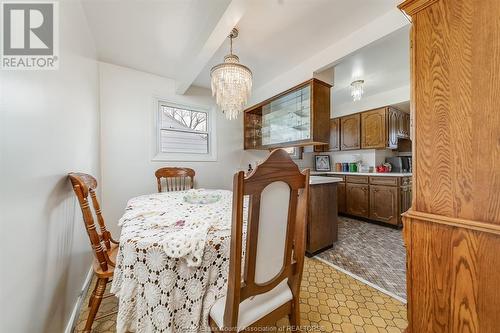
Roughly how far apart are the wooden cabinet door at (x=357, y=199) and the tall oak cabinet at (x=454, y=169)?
9.31 feet

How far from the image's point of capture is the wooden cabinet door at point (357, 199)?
3480 mm

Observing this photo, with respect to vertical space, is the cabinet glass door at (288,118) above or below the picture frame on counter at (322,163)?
above

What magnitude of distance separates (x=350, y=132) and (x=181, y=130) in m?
3.45

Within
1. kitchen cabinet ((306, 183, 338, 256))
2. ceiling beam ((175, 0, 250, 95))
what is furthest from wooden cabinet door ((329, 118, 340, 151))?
ceiling beam ((175, 0, 250, 95))

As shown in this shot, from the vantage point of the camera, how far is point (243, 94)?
6.27ft

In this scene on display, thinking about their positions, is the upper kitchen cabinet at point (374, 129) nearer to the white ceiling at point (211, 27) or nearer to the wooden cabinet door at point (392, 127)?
the wooden cabinet door at point (392, 127)

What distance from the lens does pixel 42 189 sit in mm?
946

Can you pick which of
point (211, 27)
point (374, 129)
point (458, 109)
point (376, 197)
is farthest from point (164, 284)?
point (374, 129)

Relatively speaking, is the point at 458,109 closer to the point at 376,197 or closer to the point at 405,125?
the point at 376,197

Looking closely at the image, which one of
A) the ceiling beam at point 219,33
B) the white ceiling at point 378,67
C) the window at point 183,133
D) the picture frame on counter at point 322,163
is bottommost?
the picture frame on counter at point 322,163

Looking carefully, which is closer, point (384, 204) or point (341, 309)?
point (341, 309)

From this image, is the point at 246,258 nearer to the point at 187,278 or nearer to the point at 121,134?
the point at 187,278

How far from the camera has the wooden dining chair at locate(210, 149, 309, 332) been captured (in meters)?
0.71

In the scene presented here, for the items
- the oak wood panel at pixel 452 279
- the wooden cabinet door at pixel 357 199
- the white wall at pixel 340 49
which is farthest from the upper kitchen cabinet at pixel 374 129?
the oak wood panel at pixel 452 279
